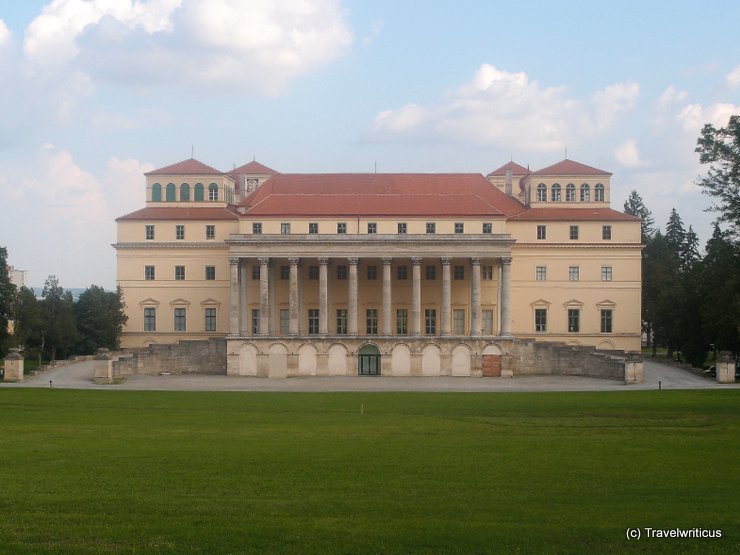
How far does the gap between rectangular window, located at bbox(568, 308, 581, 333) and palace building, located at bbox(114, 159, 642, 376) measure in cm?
10

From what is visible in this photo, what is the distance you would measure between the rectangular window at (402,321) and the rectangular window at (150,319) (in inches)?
917

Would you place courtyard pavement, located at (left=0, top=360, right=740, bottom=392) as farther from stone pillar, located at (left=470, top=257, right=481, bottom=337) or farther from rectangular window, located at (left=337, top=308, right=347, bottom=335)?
rectangular window, located at (left=337, top=308, right=347, bottom=335)

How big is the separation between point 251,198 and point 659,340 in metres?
47.6

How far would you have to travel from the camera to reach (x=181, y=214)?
303 feet

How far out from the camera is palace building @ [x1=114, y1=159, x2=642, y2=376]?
83500 millimetres

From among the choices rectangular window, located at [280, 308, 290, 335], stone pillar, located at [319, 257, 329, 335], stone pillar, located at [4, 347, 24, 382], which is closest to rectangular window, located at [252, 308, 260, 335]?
rectangular window, located at [280, 308, 290, 335]

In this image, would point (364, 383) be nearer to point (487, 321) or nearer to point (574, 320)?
point (487, 321)

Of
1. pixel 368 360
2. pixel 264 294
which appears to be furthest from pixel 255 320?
pixel 368 360

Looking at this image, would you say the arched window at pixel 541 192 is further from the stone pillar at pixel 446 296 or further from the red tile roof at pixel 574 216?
the stone pillar at pixel 446 296

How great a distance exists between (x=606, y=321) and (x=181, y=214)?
41723 millimetres

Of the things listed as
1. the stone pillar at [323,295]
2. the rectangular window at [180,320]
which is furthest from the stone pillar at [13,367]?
the stone pillar at [323,295]

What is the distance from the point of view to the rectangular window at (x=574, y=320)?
90562mm

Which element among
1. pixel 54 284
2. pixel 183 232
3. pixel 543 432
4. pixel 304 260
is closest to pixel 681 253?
pixel 304 260

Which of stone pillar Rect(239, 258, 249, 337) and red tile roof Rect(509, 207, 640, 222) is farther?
red tile roof Rect(509, 207, 640, 222)
